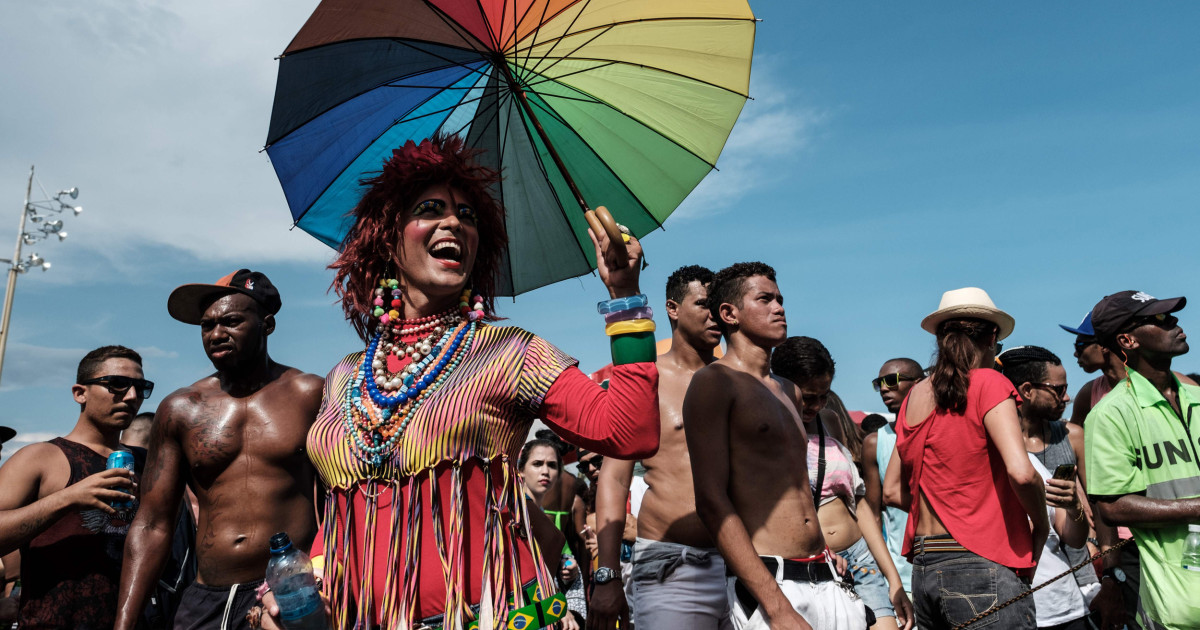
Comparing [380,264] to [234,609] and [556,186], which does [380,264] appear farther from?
[234,609]

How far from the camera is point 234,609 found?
412cm

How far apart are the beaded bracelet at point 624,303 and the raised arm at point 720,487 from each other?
148 cm

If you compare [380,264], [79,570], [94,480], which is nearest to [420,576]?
[380,264]

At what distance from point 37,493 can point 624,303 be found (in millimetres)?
4295

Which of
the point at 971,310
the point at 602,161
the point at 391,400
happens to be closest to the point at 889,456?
the point at 971,310

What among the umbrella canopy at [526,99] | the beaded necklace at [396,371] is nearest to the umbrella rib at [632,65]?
the umbrella canopy at [526,99]

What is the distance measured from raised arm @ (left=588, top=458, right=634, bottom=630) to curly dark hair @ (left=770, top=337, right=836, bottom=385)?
1683 mm

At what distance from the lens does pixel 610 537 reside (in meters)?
4.67

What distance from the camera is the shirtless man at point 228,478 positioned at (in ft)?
13.6

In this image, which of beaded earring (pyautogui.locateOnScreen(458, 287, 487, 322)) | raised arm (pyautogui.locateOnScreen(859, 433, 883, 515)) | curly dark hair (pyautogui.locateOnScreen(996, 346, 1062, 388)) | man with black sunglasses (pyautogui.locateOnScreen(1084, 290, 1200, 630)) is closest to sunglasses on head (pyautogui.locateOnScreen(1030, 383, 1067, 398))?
curly dark hair (pyautogui.locateOnScreen(996, 346, 1062, 388))

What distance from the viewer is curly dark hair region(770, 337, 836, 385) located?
6.20 metres

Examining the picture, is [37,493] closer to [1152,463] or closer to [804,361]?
[804,361]

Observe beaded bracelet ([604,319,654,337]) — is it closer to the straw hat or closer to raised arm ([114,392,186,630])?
raised arm ([114,392,186,630])

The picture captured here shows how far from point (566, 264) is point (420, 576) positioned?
1624mm
